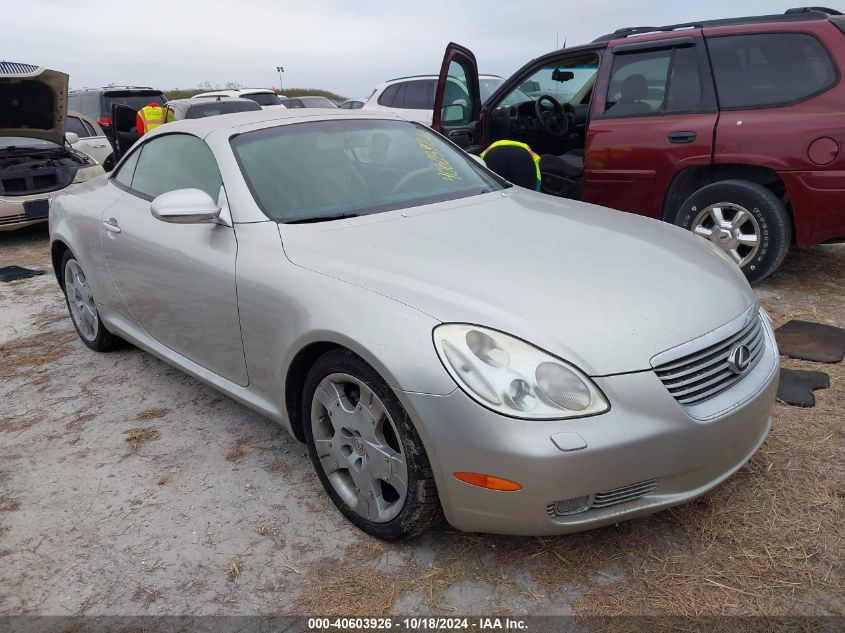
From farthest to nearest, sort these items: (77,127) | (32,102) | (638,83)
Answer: (77,127) → (32,102) → (638,83)

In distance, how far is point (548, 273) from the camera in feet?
7.63

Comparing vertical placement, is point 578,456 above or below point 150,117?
below

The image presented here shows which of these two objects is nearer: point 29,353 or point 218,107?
point 29,353

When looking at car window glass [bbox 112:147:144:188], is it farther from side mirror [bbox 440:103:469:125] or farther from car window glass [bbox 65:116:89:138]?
car window glass [bbox 65:116:89:138]

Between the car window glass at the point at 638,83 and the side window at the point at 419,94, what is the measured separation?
5788 millimetres

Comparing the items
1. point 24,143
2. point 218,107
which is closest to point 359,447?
point 24,143

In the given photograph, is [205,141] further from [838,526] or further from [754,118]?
[754,118]

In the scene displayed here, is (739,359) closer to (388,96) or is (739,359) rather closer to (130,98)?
(388,96)

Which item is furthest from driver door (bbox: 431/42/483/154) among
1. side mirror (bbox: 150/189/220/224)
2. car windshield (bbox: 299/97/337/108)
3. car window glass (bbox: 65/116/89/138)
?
car windshield (bbox: 299/97/337/108)

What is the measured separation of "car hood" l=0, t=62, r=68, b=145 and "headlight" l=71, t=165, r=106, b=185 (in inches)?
13.9

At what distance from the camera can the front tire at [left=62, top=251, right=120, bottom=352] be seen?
163 inches

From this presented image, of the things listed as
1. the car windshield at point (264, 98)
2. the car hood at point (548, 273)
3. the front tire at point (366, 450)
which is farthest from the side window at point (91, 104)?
the front tire at point (366, 450)

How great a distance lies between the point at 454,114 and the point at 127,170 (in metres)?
2.91

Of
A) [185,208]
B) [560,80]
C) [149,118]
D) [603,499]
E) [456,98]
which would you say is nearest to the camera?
[603,499]
